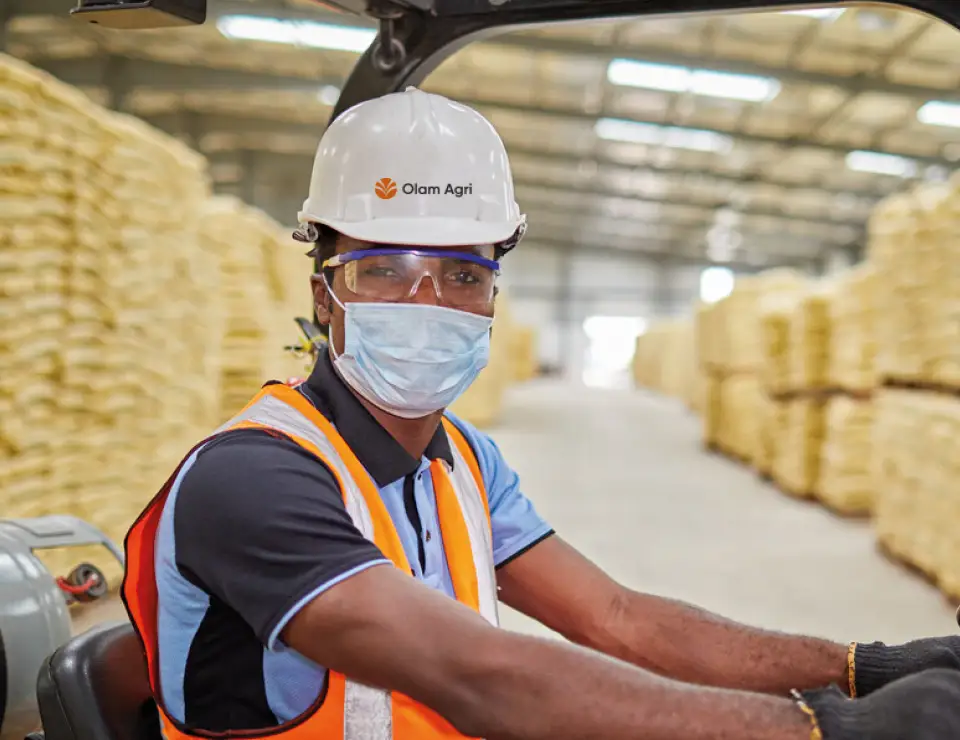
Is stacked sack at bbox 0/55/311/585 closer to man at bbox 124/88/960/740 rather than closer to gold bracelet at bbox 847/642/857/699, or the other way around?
man at bbox 124/88/960/740

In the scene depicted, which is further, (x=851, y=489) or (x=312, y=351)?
(x=851, y=489)

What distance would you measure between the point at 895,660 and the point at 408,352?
99 centimetres

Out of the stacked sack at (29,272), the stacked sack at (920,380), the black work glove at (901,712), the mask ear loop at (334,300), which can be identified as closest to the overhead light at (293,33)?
the stacked sack at (920,380)

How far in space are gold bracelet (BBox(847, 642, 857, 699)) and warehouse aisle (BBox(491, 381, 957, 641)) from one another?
10.0 feet

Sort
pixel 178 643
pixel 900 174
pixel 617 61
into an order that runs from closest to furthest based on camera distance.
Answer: pixel 178 643, pixel 617 61, pixel 900 174

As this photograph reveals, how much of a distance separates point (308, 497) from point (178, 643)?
0.34m

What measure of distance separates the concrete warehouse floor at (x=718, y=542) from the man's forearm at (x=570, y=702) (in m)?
2.45

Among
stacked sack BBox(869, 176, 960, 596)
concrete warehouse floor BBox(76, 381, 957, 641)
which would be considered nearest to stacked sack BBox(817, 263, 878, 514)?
concrete warehouse floor BBox(76, 381, 957, 641)

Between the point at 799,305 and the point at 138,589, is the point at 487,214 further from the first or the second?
the point at 799,305

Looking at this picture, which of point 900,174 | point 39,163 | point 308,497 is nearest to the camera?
point 308,497

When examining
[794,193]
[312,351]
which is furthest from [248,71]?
[312,351]

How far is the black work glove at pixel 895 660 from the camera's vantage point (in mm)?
1608

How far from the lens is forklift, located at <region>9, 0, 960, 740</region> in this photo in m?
1.47

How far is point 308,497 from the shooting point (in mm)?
1240
